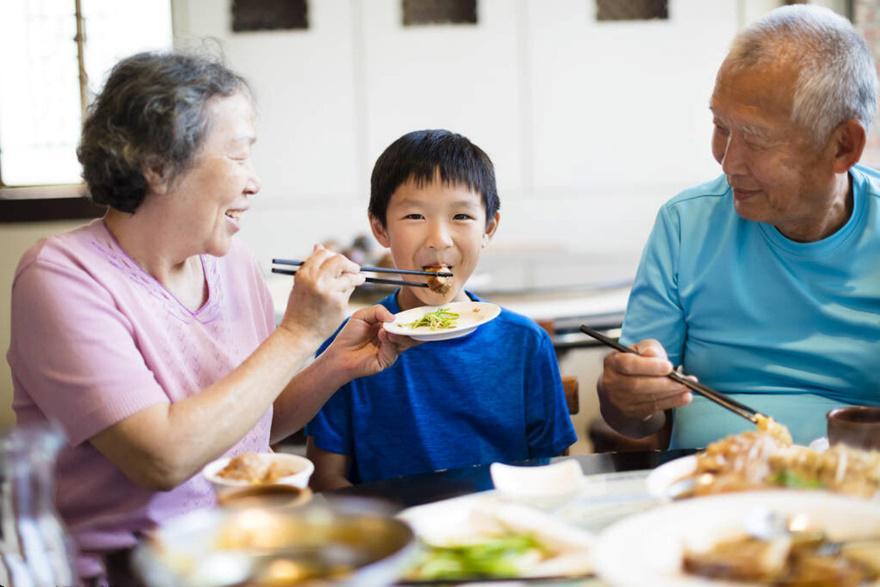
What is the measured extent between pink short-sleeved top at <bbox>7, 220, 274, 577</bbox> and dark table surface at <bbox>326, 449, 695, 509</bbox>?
0.36 meters

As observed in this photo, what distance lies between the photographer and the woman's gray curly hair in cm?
170

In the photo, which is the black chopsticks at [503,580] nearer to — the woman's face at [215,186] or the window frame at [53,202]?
the woman's face at [215,186]

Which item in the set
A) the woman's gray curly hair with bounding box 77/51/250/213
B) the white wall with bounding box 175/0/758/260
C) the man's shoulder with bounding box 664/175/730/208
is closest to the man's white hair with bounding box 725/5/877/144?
the man's shoulder with bounding box 664/175/730/208

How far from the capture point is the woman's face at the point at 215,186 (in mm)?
1741

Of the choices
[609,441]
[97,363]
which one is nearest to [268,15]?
[609,441]

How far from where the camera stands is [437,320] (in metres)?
1.97

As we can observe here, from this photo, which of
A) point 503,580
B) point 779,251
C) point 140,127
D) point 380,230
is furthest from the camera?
point 380,230

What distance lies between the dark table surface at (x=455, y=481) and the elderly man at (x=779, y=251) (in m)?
0.21

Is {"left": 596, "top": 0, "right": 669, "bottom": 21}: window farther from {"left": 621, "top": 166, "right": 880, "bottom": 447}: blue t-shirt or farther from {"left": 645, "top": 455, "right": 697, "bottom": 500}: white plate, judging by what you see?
{"left": 645, "top": 455, "right": 697, "bottom": 500}: white plate

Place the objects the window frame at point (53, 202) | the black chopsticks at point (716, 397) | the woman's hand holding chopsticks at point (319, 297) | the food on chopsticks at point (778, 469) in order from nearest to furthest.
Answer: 1. the food on chopsticks at point (778, 469)
2. the black chopsticks at point (716, 397)
3. the woman's hand holding chopsticks at point (319, 297)
4. the window frame at point (53, 202)

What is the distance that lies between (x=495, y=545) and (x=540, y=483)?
255mm

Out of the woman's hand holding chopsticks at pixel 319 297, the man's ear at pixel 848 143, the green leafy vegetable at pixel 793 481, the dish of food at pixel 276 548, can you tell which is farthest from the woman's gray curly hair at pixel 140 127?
the man's ear at pixel 848 143

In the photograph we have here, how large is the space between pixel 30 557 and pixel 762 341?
149cm

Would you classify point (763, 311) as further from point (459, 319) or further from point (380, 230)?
point (380, 230)
